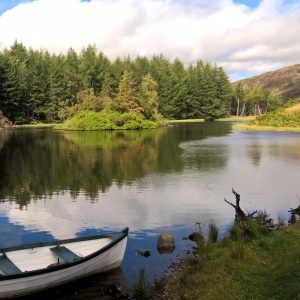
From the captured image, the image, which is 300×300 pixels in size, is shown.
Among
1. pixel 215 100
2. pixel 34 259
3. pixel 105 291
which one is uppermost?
pixel 215 100

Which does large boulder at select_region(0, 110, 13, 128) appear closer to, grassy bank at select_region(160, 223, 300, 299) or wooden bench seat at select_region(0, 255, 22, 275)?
grassy bank at select_region(160, 223, 300, 299)

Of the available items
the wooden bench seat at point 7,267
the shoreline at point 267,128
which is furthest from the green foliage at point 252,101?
the wooden bench seat at point 7,267

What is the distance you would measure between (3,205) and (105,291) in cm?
1355

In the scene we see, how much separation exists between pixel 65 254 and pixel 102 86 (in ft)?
363

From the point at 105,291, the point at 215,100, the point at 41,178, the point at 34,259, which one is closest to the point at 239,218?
the point at 105,291

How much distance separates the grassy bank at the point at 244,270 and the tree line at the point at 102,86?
8412 cm

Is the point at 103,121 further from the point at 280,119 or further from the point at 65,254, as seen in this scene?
the point at 65,254

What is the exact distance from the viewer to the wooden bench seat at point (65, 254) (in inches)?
519

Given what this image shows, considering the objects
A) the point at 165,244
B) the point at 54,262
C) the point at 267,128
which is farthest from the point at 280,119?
the point at 54,262

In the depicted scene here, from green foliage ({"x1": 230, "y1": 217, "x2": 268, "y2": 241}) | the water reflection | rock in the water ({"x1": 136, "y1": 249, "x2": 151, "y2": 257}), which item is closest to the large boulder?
the water reflection

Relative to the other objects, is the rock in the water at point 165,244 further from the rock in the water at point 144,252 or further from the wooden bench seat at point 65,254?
the wooden bench seat at point 65,254

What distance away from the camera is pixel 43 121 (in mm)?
121938

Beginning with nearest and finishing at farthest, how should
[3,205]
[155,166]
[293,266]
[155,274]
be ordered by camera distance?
[293,266], [155,274], [3,205], [155,166]

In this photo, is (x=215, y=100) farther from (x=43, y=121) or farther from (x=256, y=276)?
(x=256, y=276)
